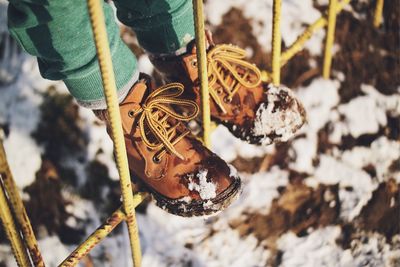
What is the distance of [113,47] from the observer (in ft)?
2.98

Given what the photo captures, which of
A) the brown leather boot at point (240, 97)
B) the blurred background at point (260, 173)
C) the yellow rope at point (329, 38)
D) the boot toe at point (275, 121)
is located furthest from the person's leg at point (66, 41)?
the yellow rope at point (329, 38)

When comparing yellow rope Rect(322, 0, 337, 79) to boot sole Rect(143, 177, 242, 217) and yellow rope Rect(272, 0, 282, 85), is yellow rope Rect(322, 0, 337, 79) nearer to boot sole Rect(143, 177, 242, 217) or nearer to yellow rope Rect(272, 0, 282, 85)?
yellow rope Rect(272, 0, 282, 85)

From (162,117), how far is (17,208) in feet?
1.25

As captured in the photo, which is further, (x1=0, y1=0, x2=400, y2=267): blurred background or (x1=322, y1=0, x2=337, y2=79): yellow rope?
(x1=322, y1=0, x2=337, y2=79): yellow rope


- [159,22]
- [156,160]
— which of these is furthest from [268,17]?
A: [156,160]

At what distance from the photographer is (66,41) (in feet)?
2.72

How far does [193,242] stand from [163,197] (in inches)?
16.5

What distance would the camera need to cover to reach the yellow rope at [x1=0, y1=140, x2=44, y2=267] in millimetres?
803

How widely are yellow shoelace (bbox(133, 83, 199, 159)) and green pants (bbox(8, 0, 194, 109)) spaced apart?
6cm

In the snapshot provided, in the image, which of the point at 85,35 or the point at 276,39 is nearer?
the point at 85,35

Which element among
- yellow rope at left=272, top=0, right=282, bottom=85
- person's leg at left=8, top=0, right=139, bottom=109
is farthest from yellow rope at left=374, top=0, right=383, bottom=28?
person's leg at left=8, top=0, right=139, bottom=109

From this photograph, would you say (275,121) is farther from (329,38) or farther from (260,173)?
(329,38)

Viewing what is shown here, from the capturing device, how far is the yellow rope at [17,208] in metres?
0.80

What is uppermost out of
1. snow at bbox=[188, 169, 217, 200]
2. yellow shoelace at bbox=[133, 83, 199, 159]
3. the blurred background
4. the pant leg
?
the pant leg
